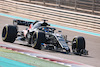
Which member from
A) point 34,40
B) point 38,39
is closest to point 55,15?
point 34,40

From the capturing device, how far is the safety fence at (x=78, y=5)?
2194cm

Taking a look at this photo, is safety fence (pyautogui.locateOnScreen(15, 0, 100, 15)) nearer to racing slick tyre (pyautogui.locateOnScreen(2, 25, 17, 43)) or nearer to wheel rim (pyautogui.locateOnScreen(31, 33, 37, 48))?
racing slick tyre (pyautogui.locateOnScreen(2, 25, 17, 43))

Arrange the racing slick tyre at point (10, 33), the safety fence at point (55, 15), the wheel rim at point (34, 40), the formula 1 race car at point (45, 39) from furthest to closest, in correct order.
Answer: the safety fence at point (55, 15) → the racing slick tyre at point (10, 33) → the wheel rim at point (34, 40) → the formula 1 race car at point (45, 39)

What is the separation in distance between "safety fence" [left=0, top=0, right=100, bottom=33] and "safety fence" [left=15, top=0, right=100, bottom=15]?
1.50 ft

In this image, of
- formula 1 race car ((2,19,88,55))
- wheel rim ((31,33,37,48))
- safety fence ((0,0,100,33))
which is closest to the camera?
formula 1 race car ((2,19,88,55))

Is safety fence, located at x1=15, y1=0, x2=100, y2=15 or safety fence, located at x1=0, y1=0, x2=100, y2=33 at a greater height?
safety fence, located at x1=15, y1=0, x2=100, y2=15

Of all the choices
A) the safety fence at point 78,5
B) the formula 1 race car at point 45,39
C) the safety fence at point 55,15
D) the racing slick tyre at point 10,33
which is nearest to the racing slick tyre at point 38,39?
the formula 1 race car at point 45,39

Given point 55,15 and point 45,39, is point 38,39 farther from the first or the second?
point 55,15

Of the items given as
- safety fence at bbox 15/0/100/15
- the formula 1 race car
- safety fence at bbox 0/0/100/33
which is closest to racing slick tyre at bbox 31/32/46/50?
the formula 1 race car

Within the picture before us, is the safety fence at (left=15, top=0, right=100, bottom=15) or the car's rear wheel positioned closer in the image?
the car's rear wheel

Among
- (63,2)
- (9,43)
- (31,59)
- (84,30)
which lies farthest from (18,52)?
(63,2)

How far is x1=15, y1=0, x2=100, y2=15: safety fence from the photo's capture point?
21.9 metres

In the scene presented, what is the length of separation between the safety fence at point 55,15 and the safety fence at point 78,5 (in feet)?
1.50

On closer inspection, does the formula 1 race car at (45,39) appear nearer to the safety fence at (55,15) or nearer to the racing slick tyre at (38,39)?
the racing slick tyre at (38,39)
